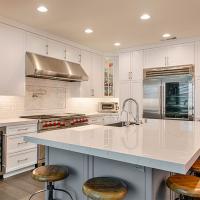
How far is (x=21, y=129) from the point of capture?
3482 millimetres

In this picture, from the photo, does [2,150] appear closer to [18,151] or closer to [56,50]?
[18,151]

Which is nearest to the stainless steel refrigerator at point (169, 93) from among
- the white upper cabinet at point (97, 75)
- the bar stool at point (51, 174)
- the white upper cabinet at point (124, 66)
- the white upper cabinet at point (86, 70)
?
the white upper cabinet at point (124, 66)

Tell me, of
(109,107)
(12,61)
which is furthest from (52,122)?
(109,107)

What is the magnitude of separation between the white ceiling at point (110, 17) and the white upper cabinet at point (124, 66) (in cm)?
84

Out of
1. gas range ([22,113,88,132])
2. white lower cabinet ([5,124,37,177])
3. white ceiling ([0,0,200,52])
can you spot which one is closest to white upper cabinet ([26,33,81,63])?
white ceiling ([0,0,200,52])

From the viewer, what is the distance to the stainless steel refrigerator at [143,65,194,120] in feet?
14.8

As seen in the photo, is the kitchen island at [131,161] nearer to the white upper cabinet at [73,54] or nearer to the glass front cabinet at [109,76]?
the white upper cabinet at [73,54]

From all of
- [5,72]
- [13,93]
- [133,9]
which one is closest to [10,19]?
[5,72]

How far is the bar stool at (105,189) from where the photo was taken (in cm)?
142

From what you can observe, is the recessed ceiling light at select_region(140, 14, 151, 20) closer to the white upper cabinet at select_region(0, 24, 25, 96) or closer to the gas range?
the white upper cabinet at select_region(0, 24, 25, 96)

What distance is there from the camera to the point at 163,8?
3.05 m

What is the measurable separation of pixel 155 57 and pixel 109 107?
6.10ft

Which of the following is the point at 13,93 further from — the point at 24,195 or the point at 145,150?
the point at 145,150

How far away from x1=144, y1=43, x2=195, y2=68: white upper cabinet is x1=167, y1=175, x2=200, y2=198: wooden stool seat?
3466mm
